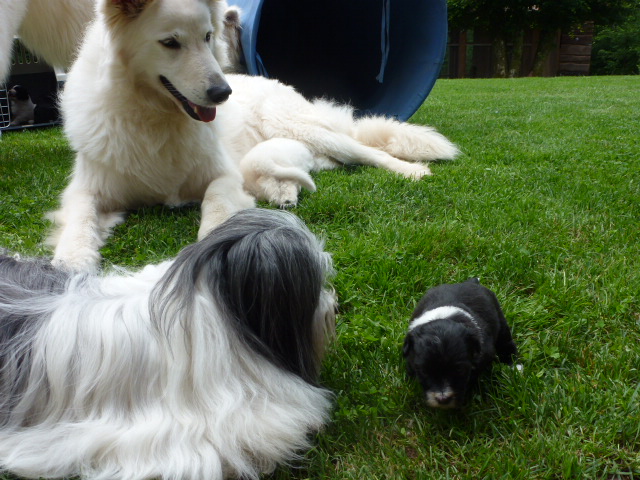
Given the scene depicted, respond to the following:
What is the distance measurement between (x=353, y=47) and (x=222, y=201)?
4.85 meters

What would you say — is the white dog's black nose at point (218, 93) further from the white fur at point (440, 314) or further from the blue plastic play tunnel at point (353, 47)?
the blue plastic play tunnel at point (353, 47)

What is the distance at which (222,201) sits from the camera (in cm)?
326

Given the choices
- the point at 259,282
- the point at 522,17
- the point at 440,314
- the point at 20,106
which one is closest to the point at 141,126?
the point at 259,282

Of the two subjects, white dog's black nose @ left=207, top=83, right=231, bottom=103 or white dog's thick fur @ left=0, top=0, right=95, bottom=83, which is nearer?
white dog's black nose @ left=207, top=83, right=231, bottom=103

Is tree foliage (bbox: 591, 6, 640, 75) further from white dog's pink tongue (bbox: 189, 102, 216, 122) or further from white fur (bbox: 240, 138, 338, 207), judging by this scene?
white dog's pink tongue (bbox: 189, 102, 216, 122)

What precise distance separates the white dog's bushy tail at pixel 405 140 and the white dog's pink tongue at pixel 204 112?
223cm

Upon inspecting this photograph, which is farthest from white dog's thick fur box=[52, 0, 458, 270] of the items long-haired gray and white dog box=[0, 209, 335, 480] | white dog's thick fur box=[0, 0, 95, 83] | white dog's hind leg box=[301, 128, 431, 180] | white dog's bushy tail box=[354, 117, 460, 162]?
white dog's thick fur box=[0, 0, 95, 83]

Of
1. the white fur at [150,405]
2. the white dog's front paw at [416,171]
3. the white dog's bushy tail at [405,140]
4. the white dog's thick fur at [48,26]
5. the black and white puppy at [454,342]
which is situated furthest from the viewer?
the white dog's bushy tail at [405,140]

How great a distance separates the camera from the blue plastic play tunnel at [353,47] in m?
6.18

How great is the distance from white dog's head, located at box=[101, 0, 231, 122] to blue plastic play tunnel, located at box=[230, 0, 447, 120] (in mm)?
2837

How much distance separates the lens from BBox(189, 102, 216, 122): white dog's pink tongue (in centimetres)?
Answer: 313

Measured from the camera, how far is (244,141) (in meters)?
4.64

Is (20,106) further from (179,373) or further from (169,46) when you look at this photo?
(179,373)

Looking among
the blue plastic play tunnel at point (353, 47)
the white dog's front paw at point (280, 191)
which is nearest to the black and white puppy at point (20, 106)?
the blue plastic play tunnel at point (353, 47)
